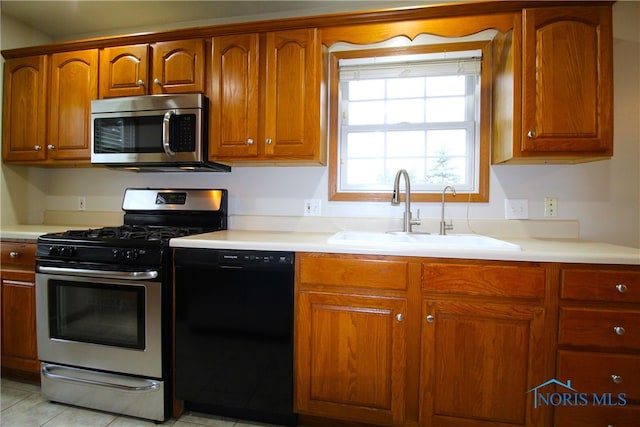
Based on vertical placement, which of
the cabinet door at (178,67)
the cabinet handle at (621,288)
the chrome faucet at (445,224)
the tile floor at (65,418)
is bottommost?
the tile floor at (65,418)

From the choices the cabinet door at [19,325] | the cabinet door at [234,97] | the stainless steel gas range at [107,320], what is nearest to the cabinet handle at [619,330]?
the cabinet door at [234,97]

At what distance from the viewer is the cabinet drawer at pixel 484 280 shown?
128 centimetres

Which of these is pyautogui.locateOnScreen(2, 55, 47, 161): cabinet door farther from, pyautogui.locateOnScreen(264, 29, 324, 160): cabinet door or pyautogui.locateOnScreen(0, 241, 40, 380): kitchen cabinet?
pyautogui.locateOnScreen(264, 29, 324, 160): cabinet door

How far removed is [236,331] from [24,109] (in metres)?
2.23

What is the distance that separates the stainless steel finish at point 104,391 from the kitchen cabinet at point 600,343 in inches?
73.2

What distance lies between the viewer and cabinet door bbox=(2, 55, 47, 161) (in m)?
2.15

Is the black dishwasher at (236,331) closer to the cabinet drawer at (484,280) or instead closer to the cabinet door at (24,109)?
the cabinet drawer at (484,280)

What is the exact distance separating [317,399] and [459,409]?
0.63 metres

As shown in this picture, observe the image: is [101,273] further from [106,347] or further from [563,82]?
[563,82]

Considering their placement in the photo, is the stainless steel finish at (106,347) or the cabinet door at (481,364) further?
the stainless steel finish at (106,347)

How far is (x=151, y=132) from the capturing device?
1913 mm

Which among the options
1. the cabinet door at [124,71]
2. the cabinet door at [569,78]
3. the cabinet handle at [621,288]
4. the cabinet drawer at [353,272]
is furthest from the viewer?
the cabinet door at [124,71]

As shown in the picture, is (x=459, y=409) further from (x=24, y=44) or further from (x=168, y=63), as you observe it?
(x=24, y=44)

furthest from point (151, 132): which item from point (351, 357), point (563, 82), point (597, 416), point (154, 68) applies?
point (597, 416)
